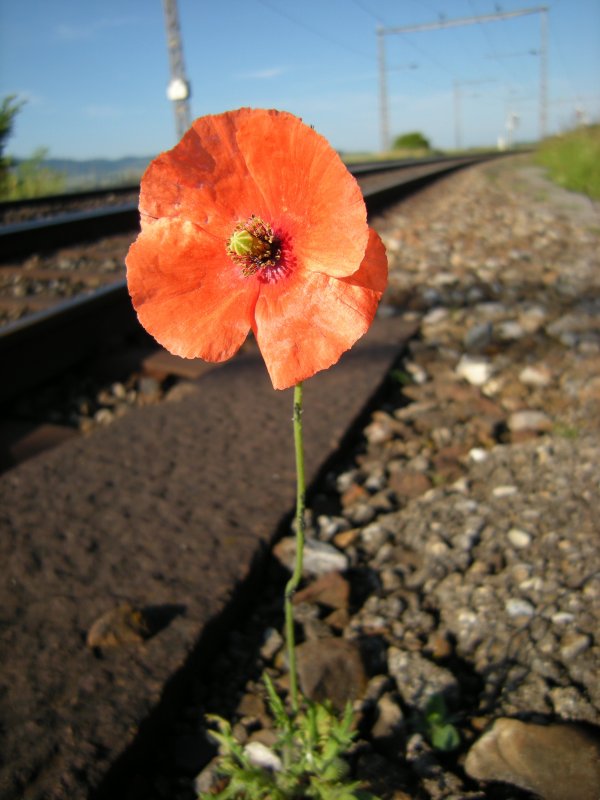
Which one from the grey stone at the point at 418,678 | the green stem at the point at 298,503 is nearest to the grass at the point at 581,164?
the grey stone at the point at 418,678

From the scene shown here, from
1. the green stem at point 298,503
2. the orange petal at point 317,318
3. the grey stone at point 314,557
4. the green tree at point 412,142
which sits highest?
the orange petal at point 317,318

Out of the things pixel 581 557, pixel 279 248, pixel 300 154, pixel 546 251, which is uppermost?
pixel 300 154

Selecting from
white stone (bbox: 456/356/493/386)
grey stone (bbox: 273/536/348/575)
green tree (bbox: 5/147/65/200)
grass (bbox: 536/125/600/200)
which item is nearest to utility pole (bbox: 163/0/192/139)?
green tree (bbox: 5/147/65/200)

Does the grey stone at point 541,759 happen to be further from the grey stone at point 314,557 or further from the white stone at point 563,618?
the grey stone at point 314,557

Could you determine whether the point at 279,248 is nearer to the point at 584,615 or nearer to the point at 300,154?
the point at 300,154

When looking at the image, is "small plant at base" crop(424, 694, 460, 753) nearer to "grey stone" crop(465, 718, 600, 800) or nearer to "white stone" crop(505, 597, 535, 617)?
"grey stone" crop(465, 718, 600, 800)

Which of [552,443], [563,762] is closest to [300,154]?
[563,762]

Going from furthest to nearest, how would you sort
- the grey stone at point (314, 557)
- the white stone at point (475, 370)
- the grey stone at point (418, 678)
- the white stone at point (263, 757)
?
1. the white stone at point (475, 370)
2. the grey stone at point (314, 557)
3. the grey stone at point (418, 678)
4. the white stone at point (263, 757)

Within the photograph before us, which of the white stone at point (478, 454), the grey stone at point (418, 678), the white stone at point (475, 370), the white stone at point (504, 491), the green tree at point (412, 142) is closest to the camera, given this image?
the grey stone at point (418, 678)
